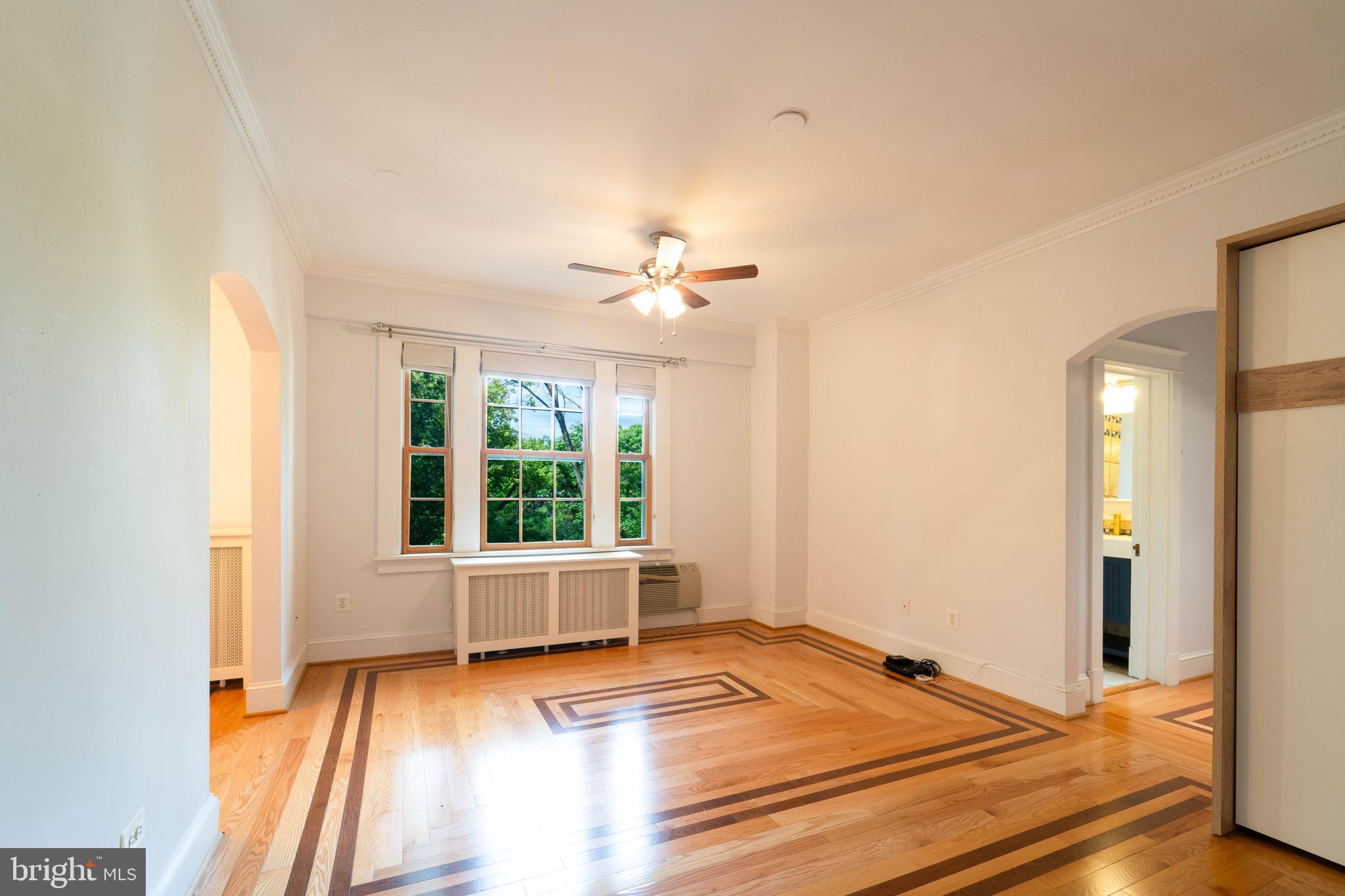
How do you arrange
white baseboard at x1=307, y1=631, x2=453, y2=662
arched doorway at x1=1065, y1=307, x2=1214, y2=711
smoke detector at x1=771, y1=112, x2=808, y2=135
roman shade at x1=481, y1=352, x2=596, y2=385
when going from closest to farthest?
smoke detector at x1=771, y1=112, x2=808, y2=135, arched doorway at x1=1065, y1=307, x2=1214, y2=711, white baseboard at x1=307, y1=631, x2=453, y2=662, roman shade at x1=481, y1=352, x2=596, y2=385

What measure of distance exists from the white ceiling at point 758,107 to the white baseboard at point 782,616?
3320 millimetres

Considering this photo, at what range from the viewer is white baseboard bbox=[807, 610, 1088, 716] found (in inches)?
149

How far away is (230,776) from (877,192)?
13.8 ft

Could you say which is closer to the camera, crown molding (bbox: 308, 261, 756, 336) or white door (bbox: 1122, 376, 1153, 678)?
Answer: white door (bbox: 1122, 376, 1153, 678)

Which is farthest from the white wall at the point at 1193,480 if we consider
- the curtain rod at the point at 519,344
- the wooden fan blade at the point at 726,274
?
the curtain rod at the point at 519,344

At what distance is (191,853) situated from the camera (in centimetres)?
212

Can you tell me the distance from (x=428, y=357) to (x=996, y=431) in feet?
13.6

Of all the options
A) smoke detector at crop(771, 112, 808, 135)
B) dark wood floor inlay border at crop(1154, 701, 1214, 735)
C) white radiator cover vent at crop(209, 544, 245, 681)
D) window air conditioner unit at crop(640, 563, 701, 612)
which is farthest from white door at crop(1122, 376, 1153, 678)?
white radiator cover vent at crop(209, 544, 245, 681)

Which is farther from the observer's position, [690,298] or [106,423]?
[690,298]

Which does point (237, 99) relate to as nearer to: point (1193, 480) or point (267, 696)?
point (267, 696)

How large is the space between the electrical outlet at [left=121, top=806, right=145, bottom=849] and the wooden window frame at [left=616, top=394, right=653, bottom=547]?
4.12 metres

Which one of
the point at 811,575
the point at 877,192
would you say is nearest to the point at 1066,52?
the point at 877,192

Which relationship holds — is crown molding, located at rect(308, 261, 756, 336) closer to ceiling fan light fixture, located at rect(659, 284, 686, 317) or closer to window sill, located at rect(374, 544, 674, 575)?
ceiling fan light fixture, located at rect(659, 284, 686, 317)

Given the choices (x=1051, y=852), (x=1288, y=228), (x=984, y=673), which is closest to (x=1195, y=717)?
(x=984, y=673)
